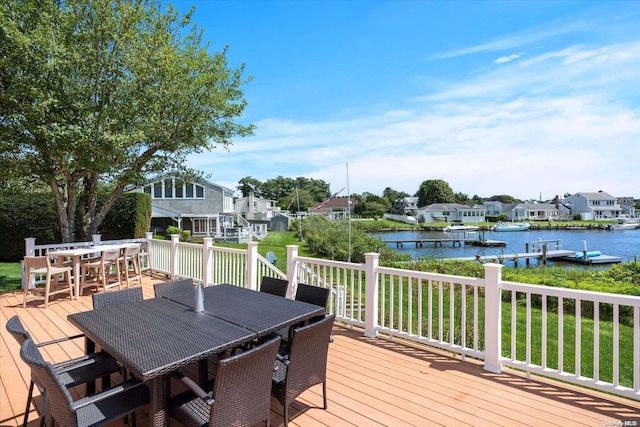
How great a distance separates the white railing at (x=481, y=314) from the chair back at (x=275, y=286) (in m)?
0.99

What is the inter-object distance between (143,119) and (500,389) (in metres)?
8.15

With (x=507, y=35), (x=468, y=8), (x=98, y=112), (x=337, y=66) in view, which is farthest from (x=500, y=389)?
(x=337, y=66)

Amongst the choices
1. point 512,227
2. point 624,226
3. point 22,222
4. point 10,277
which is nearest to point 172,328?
point 10,277

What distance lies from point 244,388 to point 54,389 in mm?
922

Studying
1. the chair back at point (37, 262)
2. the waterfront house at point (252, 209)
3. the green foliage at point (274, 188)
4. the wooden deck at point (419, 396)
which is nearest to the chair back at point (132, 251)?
the chair back at point (37, 262)

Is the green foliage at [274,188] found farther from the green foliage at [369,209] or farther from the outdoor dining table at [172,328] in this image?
the outdoor dining table at [172,328]

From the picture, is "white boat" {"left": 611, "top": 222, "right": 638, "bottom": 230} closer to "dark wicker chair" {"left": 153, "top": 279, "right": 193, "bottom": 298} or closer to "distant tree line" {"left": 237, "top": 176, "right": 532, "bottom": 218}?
"distant tree line" {"left": 237, "top": 176, "right": 532, "bottom": 218}

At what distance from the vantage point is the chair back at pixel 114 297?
285 centimetres

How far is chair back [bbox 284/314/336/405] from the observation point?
2188mm

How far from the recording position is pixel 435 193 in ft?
232

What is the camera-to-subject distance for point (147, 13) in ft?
26.9

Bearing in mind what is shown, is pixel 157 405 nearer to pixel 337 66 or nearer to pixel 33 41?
pixel 33 41

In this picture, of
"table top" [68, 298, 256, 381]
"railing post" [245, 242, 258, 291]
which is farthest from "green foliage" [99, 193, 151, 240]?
"table top" [68, 298, 256, 381]

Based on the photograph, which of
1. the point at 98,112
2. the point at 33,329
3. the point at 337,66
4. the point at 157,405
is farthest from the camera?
the point at 337,66
